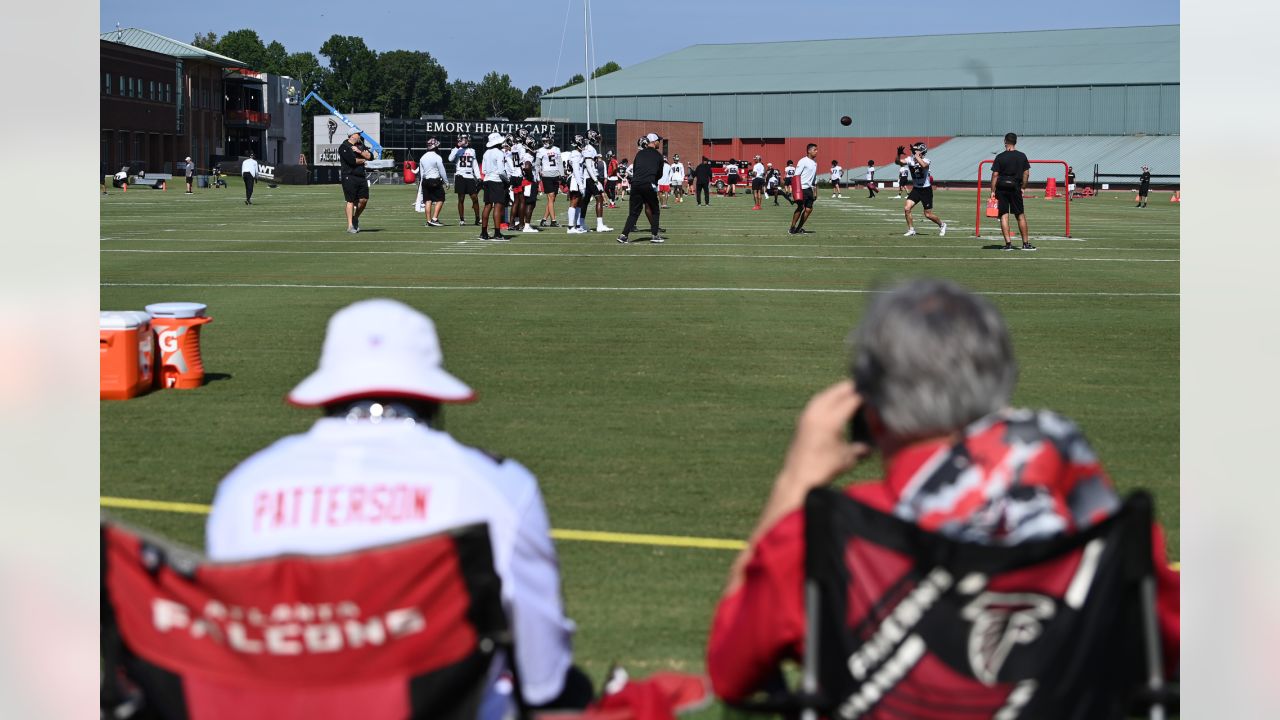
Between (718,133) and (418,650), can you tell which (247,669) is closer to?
(418,650)

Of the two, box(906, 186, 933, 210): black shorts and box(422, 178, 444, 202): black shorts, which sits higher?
box(422, 178, 444, 202): black shorts

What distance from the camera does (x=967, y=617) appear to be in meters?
2.46

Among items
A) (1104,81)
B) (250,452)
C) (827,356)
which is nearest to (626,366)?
(827,356)

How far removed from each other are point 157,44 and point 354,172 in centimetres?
8848

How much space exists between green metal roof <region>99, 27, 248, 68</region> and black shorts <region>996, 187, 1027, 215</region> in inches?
3504

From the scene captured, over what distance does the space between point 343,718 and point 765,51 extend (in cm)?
11385

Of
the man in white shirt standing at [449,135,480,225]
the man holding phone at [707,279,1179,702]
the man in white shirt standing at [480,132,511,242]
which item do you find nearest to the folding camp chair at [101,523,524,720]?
the man holding phone at [707,279,1179,702]

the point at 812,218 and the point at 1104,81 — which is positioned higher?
the point at 1104,81

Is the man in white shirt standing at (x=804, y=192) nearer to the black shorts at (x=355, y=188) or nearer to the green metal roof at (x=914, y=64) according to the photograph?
the black shorts at (x=355, y=188)

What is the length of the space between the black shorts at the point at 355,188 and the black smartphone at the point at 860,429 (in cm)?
2454

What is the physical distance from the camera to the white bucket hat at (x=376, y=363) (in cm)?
304

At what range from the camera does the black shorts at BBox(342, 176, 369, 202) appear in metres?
26.8

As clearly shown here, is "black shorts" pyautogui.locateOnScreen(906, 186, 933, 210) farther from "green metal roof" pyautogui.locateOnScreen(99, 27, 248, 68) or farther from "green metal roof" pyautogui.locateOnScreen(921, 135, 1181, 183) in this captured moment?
"green metal roof" pyautogui.locateOnScreen(99, 27, 248, 68)
